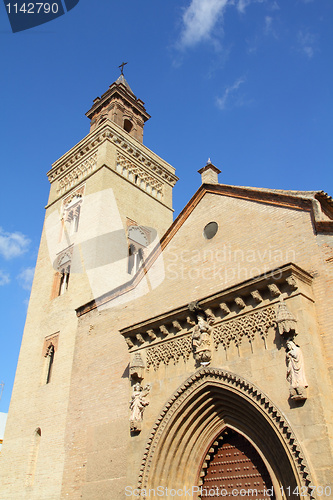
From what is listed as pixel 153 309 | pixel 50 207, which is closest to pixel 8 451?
pixel 153 309

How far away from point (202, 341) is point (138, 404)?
2.25 meters

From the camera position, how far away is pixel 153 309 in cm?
1234

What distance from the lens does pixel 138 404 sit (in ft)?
34.0

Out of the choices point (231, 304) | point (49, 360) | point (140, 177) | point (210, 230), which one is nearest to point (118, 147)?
point (140, 177)

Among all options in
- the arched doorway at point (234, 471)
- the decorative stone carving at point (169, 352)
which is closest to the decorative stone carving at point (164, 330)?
the decorative stone carving at point (169, 352)

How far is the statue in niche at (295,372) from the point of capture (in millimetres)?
7578

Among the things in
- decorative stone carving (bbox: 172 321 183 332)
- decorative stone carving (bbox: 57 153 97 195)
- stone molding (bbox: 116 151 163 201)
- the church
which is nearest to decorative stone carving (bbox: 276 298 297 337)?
the church

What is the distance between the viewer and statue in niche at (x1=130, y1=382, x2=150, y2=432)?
10.2 metres

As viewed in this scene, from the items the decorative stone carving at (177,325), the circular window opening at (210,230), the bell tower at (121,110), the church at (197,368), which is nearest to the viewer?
the church at (197,368)

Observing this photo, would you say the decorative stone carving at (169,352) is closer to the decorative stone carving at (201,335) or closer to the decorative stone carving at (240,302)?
the decorative stone carving at (201,335)

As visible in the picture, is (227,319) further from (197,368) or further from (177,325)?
(177,325)

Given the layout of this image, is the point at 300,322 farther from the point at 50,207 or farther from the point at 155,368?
the point at 50,207

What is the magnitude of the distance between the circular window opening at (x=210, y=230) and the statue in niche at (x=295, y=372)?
4320mm

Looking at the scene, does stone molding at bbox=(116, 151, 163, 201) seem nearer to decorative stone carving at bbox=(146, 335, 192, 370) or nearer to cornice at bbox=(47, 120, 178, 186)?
cornice at bbox=(47, 120, 178, 186)
